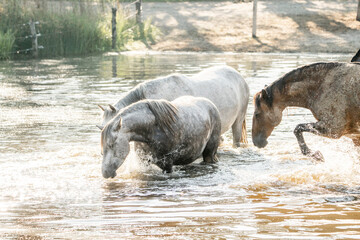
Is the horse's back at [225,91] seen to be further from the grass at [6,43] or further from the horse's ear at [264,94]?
the grass at [6,43]

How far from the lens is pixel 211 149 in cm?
857

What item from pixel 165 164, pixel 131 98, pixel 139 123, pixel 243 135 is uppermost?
pixel 131 98

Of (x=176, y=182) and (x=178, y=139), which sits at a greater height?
(x=178, y=139)

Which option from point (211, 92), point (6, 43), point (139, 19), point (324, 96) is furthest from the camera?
point (139, 19)

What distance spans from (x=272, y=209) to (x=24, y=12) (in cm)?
1974

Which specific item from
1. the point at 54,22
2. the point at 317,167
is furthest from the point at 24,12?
the point at 317,167

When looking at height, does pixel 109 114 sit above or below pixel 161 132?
above

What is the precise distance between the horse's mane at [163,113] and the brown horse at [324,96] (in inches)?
69.2

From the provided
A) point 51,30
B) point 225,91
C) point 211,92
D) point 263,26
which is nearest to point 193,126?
point 211,92

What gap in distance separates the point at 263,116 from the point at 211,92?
0.81 meters

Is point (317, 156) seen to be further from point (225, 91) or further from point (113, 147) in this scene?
point (113, 147)

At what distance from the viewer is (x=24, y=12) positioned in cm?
2442

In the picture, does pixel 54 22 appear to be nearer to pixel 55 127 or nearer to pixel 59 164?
pixel 55 127

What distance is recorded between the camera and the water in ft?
18.9
